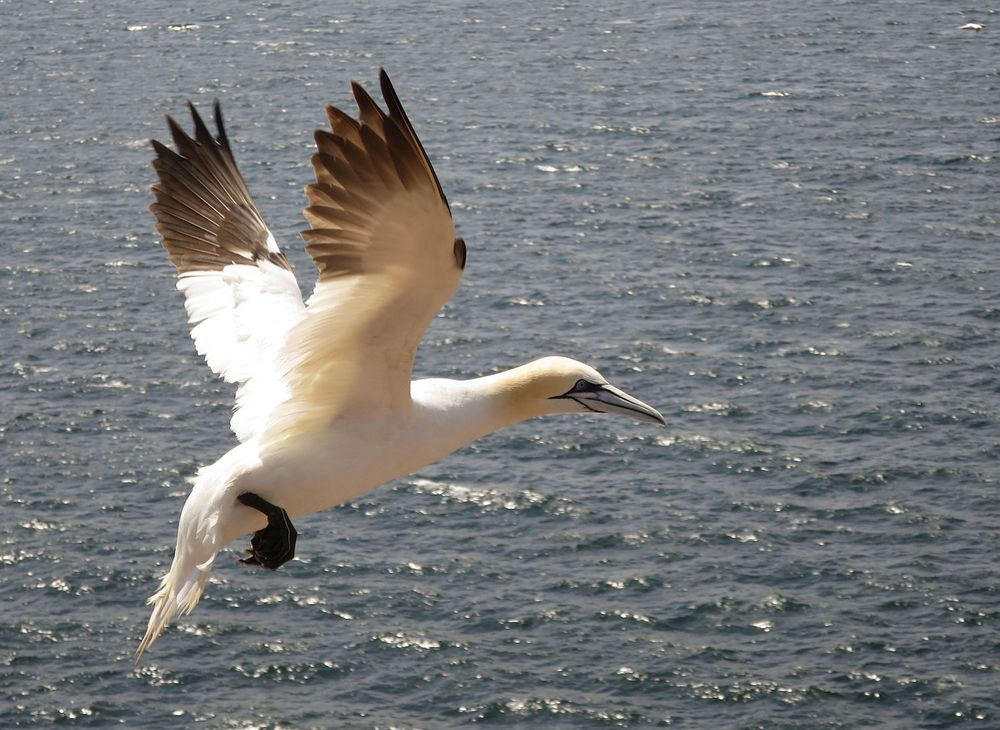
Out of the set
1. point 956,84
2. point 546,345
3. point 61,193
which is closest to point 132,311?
point 61,193

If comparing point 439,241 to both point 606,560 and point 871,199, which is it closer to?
point 606,560

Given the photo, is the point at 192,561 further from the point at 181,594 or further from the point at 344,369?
the point at 344,369

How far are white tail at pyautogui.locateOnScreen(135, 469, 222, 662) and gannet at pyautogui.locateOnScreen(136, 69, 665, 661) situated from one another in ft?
0.04

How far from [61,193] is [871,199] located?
26.5 m

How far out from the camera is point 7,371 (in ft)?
143

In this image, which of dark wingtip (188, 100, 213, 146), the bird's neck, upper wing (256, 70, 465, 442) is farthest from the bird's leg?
dark wingtip (188, 100, 213, 146)

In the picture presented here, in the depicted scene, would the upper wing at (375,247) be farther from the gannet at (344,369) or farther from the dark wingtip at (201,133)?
the dark wingtip at (201,133)

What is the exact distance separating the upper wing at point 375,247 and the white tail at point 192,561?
5.00ft

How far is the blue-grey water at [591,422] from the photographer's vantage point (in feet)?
115

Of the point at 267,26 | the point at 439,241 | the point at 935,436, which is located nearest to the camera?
the point at 439,241

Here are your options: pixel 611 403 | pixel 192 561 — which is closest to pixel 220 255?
pixel 192 561

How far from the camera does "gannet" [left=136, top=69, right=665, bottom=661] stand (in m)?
11.2

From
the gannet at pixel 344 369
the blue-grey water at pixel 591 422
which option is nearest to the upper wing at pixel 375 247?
the gannet at pixel 344 369

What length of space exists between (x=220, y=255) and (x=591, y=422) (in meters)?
27.0
